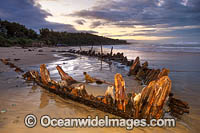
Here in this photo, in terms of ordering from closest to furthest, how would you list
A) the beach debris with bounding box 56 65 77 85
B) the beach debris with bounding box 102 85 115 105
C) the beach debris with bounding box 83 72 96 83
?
the beach debris with bounding box 102 85 115 105 < the beach debris with bounding box 56 65 77 85 < the beach debris with bounding box 83 72 96 83

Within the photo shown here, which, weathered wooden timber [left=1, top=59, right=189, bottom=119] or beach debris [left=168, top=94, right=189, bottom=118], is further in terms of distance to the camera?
beach debris [left=168, top=94, right=189, bottom=118]

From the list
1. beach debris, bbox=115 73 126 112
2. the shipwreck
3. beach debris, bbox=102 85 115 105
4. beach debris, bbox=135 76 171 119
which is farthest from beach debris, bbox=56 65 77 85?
beach debris, bbox=135 76 171 119

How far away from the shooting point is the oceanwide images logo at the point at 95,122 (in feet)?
10.9

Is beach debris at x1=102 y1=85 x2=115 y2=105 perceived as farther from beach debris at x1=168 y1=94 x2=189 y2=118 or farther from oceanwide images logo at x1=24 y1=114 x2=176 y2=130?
beach debris at x1=168 y1=94 x2=189 y2=118

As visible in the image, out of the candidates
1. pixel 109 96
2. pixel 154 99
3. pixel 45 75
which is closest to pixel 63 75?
pixel 45 75

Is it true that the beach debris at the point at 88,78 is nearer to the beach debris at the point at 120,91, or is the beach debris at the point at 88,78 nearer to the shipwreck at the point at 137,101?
the shipwreck at the point at 137,101

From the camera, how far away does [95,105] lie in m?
4.06

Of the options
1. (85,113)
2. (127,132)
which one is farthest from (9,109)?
(127,132)

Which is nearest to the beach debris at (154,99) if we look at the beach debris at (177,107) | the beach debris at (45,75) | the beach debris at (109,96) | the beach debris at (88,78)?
the beach debris at (109,96)

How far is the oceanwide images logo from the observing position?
→ 3.32 meters

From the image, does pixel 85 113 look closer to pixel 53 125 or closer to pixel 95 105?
pixel 95 105

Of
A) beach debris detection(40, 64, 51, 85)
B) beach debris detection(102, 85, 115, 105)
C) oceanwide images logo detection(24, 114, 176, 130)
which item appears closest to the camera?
oceanwide images logo detection(24, 114, 176, 130)

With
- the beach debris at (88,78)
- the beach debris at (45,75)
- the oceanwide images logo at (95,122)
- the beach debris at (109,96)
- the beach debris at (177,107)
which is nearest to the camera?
the oceanwide images logo at (95,122)

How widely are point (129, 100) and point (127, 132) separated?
73 centimetres
